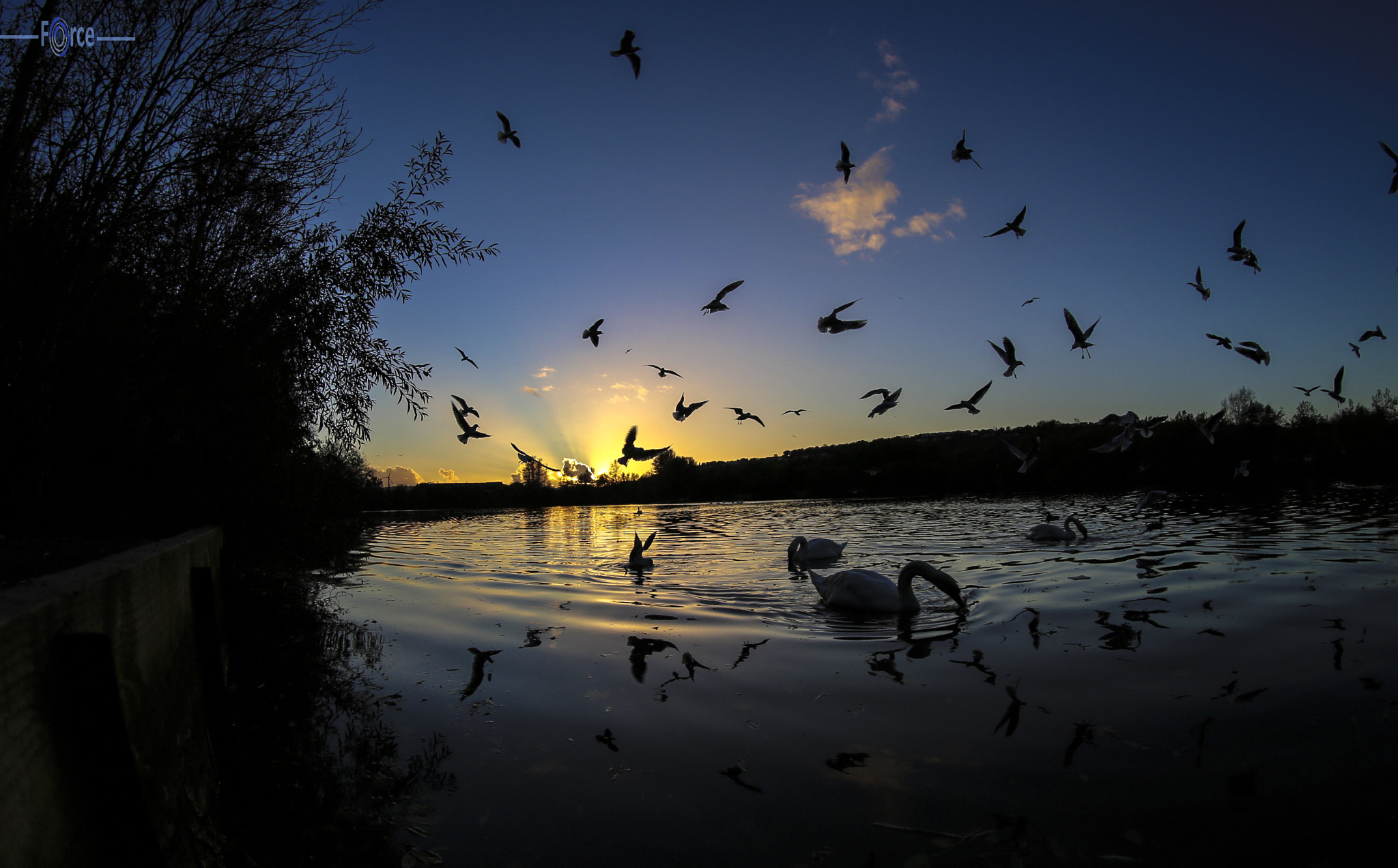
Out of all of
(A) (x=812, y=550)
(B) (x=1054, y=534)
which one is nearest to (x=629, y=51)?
(A) (x=812, y=550)

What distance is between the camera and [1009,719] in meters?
4.76

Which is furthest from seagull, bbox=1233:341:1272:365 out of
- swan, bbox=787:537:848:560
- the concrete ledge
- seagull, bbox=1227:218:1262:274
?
the concrete ledge

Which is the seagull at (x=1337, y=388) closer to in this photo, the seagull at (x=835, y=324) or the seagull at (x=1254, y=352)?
the seagull at (x=1254, y=352)

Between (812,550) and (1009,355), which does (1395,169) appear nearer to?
(1009,355)

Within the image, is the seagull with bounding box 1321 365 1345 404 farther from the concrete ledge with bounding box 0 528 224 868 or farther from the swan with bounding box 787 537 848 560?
the concrete ledge with bounding box 0 528 224 868

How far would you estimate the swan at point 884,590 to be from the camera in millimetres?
8570

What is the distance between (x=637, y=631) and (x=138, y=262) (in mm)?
6288

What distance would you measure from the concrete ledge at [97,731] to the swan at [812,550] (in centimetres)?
1106

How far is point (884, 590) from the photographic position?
8.83 metres

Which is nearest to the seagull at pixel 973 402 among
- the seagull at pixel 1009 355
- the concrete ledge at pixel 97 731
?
the seagull at pixel 1009 355

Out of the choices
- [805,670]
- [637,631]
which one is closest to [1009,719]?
[805,670]

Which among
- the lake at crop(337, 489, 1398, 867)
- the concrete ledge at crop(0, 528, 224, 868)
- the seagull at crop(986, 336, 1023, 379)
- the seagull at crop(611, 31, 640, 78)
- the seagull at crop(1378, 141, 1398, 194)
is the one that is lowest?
the lake at crop(337, 489, 1398, 867)

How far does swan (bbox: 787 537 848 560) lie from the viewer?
545 inches

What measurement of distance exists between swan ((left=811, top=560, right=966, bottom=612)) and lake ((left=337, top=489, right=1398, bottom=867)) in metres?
0.19
